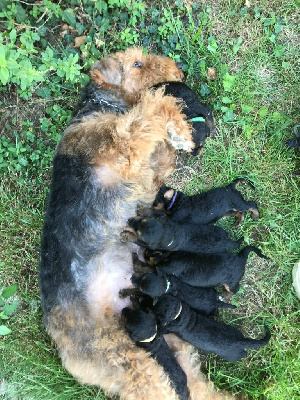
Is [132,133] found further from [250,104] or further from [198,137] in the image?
[250,104]

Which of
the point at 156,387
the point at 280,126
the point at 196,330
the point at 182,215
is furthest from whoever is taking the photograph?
the point at 280,126

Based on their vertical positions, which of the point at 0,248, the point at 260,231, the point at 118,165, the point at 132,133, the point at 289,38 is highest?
the point at 289,38

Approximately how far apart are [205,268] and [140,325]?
991 millimetres

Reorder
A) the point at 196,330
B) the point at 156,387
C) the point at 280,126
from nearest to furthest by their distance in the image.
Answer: the point at 156,387, the point at 196,330, the point at 280,126

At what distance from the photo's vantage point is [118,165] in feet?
11.6

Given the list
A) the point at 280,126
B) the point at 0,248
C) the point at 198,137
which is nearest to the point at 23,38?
the point at 198,137

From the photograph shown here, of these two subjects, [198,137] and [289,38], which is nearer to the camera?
[198,137]

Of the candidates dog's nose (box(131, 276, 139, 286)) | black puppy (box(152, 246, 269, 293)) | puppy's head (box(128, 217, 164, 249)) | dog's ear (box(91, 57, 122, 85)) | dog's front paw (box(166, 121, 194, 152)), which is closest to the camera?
puppy's head (box(128, 217, 164, 249))

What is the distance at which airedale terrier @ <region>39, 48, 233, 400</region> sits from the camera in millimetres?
3480

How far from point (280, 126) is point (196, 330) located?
2.58 metres

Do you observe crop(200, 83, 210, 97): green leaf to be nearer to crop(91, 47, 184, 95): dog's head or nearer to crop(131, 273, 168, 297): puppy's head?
crop(91, 47, 184, 95): dog's head

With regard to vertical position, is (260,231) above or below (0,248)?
above

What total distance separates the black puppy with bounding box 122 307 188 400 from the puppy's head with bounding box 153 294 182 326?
142 millimetres

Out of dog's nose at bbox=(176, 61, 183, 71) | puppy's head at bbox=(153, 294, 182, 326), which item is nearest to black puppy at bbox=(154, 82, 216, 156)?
dog's nose at bbox=(176, 61, 183, 71)
